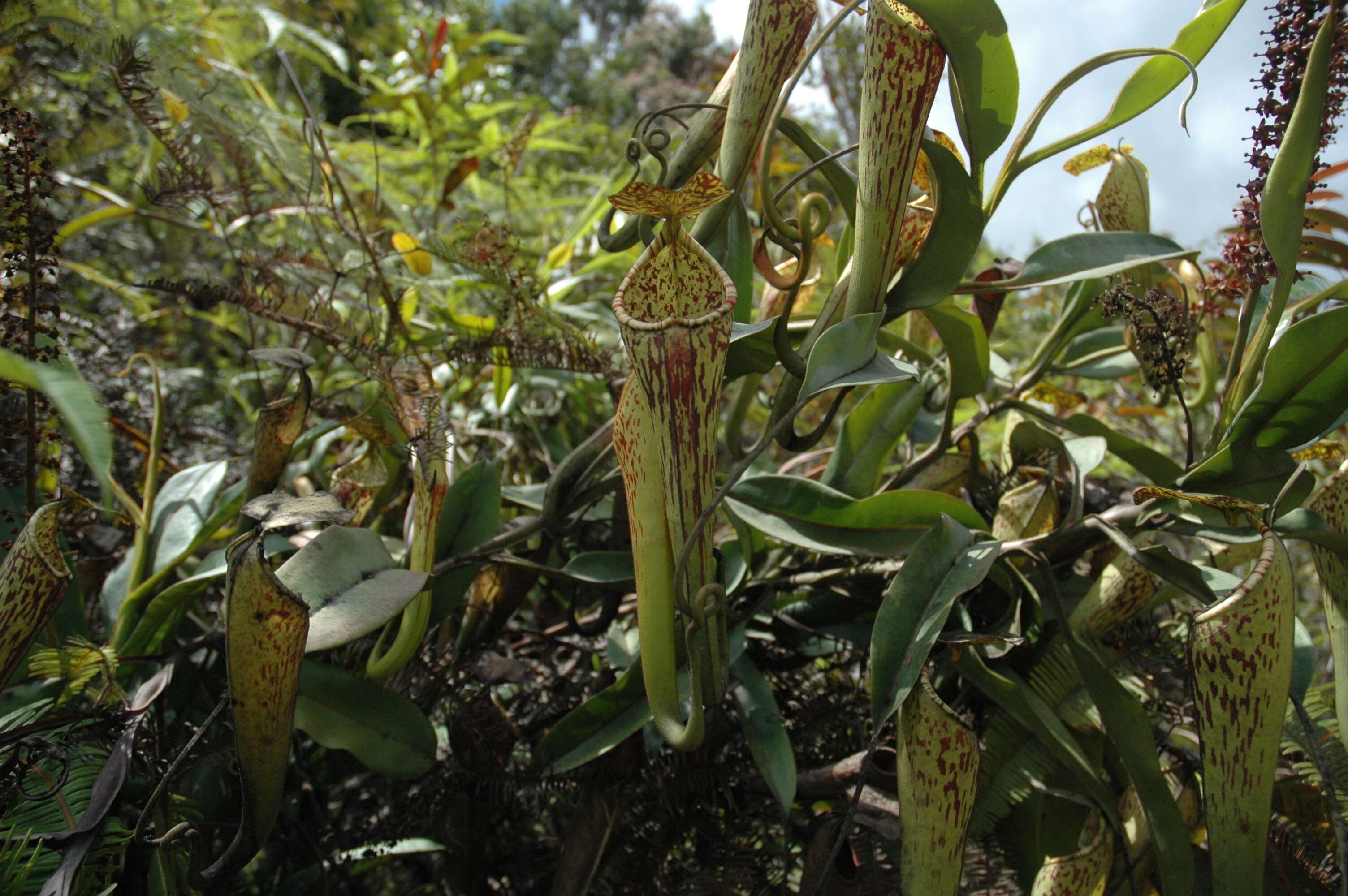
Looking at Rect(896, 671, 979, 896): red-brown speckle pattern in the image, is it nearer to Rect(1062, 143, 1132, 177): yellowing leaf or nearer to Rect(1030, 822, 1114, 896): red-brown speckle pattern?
Rect(1030, 822, 1114, 896): red-brown speckle pattern

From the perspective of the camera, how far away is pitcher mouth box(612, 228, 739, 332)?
1.50 ft

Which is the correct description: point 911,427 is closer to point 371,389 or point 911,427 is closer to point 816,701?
point 816,701

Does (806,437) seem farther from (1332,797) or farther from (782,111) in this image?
(1332,797)

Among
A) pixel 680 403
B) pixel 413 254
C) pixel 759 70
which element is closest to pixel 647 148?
pixel 759 70

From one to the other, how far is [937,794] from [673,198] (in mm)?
397

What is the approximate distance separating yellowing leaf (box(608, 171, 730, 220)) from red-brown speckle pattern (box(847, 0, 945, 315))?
101 millimetres

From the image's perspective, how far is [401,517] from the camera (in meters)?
0.96

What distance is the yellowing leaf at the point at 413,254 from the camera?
93cm

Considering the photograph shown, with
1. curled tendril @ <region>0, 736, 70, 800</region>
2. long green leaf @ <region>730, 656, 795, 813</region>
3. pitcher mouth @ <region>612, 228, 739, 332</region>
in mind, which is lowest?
curled tendril @ <region>0, 736, 70, 800</region>

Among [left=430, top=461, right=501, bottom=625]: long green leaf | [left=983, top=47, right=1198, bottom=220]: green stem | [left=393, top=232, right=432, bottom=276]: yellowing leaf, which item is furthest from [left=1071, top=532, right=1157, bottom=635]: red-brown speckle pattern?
[left=393, top=232, right=432, bottom=276]: yellowing leaf

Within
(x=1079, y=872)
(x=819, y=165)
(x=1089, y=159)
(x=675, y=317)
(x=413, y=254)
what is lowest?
(x=1079, y=872)

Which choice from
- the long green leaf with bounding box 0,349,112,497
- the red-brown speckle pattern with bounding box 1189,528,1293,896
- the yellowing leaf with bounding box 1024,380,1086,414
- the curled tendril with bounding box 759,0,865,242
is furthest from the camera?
the yellowing leaf with bounding box 1024,380,1086,414

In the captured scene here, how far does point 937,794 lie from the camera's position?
18.8 inches

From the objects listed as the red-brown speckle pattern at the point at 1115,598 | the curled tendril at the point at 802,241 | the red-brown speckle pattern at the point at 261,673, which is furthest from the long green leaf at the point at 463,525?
the red-brown speckle pattern at the point at 1115,598
